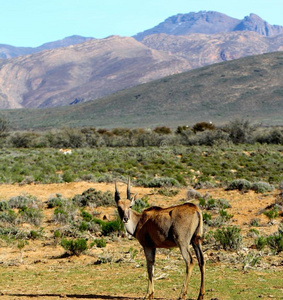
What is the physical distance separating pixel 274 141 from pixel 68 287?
49.3 meters

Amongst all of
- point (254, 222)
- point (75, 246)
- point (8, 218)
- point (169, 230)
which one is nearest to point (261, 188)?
point (254, 222)

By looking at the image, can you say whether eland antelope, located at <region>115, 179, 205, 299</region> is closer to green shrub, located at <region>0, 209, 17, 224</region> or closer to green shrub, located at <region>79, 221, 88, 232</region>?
green shrub, located at <region>79, 221, 88, 232</region>

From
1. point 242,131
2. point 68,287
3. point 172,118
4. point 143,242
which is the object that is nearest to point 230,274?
point 143,242

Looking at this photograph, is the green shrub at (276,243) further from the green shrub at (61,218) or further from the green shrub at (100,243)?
the green shrub at (61,218)

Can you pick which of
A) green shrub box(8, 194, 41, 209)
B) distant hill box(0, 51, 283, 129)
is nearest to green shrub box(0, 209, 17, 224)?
green shrub box(8, 194, 41, 209)

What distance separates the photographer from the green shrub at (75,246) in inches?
419

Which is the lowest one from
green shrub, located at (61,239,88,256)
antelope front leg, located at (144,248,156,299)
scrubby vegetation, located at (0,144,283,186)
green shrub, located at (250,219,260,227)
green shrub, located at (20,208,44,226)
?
scrubby vegetation, located at (0,144,283,186)

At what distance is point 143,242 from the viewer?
7414mm

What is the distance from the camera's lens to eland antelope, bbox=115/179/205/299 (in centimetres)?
709

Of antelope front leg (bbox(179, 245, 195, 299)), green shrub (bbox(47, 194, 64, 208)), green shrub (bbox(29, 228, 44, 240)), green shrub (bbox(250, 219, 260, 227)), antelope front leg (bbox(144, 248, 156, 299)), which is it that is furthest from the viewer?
green shrub (bbox(47, 194, 64, 208))

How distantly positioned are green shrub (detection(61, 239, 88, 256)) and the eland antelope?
3.53 m

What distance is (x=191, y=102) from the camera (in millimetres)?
130375

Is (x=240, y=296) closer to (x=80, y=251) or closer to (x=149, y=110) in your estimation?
(x=80, y=251)

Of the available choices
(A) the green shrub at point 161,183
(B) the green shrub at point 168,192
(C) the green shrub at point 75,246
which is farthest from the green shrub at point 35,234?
(A) the green shrub at point 161,183
